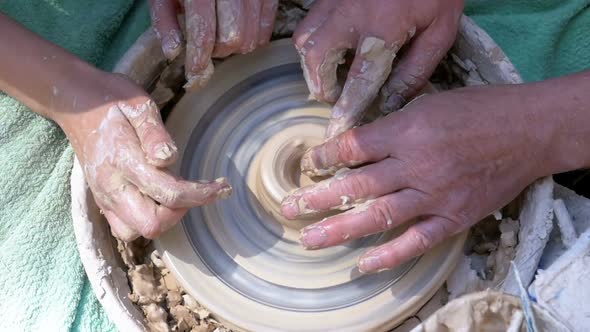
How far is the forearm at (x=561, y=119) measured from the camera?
4.39 feet

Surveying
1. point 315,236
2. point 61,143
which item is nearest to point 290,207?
point 315,236

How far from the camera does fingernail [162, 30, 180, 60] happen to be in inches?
55.2

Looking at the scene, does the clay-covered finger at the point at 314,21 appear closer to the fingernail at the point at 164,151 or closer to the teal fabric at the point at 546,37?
the fingernail at the point at 164,151

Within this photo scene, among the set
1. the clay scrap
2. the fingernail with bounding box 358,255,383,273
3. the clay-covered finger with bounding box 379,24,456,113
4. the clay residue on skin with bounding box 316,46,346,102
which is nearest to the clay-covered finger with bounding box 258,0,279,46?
the clay residue on skin with bounding box 316,46,346,102

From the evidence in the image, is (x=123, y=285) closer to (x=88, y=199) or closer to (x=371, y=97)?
(x=88, y=199)

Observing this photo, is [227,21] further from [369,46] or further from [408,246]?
[408,246]

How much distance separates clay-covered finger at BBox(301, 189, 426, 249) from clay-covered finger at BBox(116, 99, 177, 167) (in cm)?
Result: 31

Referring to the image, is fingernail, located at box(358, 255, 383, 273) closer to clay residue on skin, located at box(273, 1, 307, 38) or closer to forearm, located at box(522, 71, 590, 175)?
forearm, located at box(522, 71, 590, 175)

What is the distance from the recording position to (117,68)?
1.44 m

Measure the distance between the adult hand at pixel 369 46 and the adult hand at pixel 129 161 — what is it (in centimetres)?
31

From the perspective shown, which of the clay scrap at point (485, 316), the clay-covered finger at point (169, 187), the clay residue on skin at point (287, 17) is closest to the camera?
the clay scrap at point (485, 316)

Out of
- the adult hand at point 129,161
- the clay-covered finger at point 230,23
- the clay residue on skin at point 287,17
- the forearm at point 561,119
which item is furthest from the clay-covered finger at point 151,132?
the forearm at point 561,119

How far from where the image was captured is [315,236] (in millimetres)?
1297

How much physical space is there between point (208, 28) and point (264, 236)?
450mm
